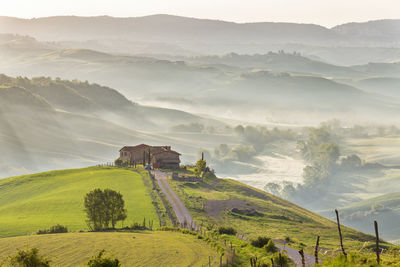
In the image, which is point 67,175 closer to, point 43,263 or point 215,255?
point 215,255

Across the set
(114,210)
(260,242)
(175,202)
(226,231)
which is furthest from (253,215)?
(260,242)

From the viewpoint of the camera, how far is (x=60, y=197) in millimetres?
108875

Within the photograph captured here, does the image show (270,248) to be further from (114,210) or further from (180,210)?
(180,210)

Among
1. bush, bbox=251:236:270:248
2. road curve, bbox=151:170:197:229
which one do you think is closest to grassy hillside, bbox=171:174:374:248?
road curve, bbox=151:170:197:229

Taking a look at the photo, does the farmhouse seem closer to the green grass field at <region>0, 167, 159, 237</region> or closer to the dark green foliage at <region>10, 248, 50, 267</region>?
the green grass field at <region>0, 167, 159, 237</region>

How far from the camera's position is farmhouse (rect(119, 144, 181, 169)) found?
155 metres

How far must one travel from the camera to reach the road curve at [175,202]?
88650 mm

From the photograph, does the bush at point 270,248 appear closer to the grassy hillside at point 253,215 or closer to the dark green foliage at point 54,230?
the grassy hillside at point 253,215

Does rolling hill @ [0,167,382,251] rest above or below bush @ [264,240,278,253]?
above

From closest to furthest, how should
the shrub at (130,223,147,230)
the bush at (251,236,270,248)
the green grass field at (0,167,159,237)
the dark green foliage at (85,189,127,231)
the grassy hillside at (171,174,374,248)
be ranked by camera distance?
1. the bush at (251,236,270,248)
2. the shrub at (130,223,147,230)
3. the dark green foliage at (85,189,127,231)
4. the grassy hillside at (171,174,374,248)
5. the green grass field at (0,167,159,237)

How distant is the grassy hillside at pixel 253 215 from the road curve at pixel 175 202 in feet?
4.68

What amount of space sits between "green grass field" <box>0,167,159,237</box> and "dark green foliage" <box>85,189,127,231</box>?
3.44 metres

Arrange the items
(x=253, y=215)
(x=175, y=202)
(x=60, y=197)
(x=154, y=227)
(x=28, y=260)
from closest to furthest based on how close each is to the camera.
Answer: (x=28, y=260), (x=154, y=227), (x=253, y=215), (x=175, y=202), (x=60, y=197)

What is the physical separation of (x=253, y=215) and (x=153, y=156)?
6201 centimetres
